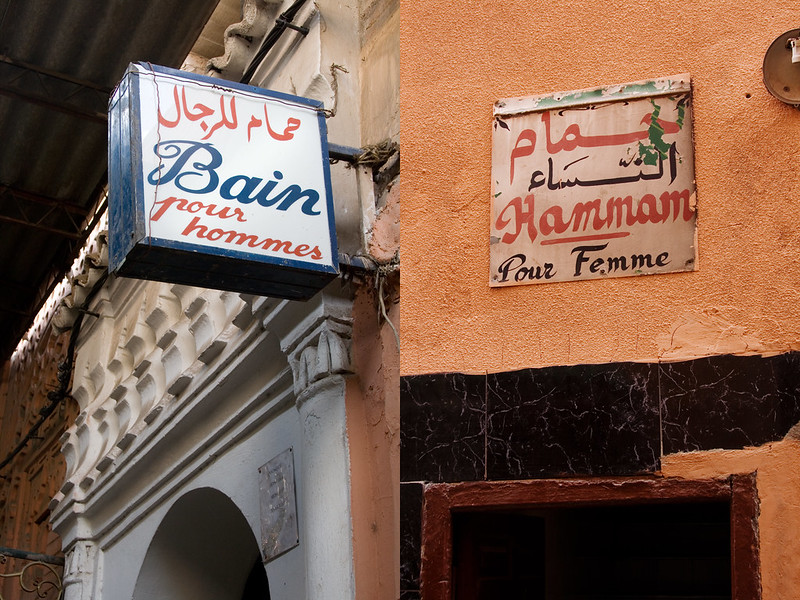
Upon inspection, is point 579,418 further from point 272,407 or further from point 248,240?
point 272,407

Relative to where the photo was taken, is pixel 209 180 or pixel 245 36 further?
pixel 245 36

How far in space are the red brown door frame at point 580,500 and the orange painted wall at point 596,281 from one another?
472 millimetres

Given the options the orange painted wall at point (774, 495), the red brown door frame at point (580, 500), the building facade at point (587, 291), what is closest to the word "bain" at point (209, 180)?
the building facade at point (587, 291)

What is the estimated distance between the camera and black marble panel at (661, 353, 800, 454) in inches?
161

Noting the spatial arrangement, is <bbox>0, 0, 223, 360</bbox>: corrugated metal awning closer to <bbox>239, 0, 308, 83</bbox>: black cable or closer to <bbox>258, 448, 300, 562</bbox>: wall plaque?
<bbox>239, 0, 308, 83</bbox>: black cable

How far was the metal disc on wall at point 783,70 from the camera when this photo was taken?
4.33m

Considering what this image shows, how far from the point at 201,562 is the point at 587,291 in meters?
4.62

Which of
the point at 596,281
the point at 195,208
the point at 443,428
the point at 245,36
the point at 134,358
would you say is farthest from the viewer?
the point at 134,358

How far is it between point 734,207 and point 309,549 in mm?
2500

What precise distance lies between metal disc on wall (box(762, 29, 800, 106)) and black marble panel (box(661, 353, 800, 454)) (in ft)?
3.21

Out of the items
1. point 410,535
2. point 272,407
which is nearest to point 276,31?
point 272,407

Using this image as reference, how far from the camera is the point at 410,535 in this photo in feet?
15.0

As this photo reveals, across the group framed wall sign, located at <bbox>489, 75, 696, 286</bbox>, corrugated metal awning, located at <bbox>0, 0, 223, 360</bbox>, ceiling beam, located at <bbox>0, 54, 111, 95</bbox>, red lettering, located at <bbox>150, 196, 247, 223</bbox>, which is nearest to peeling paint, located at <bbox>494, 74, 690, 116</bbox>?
framed wall sign, located at <bbox>489, 75, 696, 286</bbox>

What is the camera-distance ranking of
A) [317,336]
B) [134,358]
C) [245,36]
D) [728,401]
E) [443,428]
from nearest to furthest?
[728,401] → [443,428] → [317,336] → [245,36] → [134,358]
